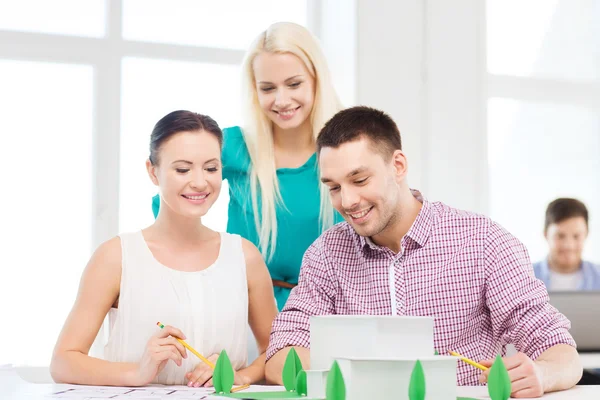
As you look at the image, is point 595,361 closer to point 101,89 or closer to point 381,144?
point 381,144

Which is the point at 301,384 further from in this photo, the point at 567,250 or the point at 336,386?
the point at 567,250

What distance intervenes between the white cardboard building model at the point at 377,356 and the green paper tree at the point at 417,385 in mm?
26

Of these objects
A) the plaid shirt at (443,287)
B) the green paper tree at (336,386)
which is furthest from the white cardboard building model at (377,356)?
the plaid shirt at (443,287)

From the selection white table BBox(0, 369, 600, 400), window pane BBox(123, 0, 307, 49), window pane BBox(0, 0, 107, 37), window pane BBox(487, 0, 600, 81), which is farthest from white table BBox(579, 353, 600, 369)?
window pane BBox(0, 0, 107, 37)

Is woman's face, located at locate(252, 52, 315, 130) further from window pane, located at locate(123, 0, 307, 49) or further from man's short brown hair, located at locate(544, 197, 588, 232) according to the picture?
man's short brown hair, located at locate(544, 197, 588, 232)

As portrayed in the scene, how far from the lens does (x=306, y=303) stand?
5.30 ft

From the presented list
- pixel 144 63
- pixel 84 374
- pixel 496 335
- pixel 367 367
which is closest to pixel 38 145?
pixel 144 63

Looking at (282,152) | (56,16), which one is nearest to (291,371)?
(282,152)

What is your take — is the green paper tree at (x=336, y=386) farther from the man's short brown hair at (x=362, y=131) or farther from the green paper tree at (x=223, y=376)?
the man's short brown hair at (x=362, y=131)

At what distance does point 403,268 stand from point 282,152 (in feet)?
2.23

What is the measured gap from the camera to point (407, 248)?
1621 mm

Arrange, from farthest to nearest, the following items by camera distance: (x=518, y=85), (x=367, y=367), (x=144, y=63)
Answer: (x=518, y=85) < (x=144, y=63) < (x=367, y=367)

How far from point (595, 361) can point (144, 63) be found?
2.26 metres

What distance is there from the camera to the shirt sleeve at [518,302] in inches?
56.9
